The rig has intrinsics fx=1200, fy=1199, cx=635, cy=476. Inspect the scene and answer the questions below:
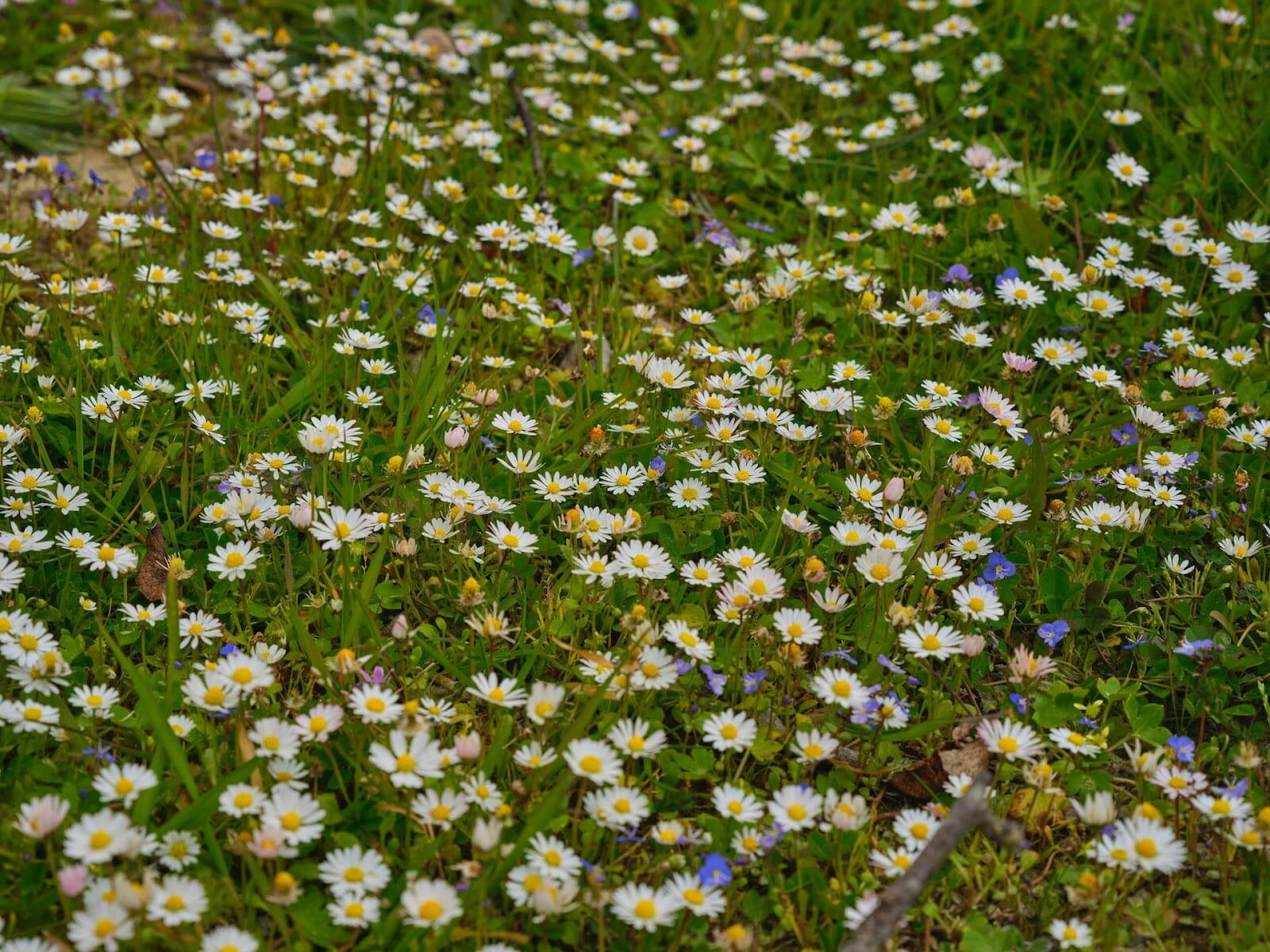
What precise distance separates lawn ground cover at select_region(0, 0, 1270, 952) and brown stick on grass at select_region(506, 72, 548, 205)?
0.02m

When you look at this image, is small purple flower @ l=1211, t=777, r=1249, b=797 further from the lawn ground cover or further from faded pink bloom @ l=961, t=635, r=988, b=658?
faded pink bloom @ l=961, t=635, r=988, b=658

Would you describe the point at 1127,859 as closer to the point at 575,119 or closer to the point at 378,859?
the point at 378,859

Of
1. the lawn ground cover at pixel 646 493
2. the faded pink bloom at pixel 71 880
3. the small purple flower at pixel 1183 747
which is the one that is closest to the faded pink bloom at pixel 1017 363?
the lawn ground cover at pixel 646 493

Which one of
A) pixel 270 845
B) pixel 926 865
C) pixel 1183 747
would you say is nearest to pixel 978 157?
pixel 1183 747

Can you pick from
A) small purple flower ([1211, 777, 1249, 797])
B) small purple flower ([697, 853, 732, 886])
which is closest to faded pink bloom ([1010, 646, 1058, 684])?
small purple flower ([1211, 777, 1249, 797])

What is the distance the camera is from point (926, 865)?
6.21ft

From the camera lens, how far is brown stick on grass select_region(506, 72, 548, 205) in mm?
4086

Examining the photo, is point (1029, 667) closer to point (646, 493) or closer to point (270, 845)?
point (646, 493)

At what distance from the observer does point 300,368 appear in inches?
131

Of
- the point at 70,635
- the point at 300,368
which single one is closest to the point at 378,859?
the point at 70,635

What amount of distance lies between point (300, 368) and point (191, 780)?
1.48 metres

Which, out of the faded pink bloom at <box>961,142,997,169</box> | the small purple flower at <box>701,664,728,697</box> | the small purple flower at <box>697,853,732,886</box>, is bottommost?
the small purple flower at <box>697,853,732,886</box>

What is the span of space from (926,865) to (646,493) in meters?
1.27

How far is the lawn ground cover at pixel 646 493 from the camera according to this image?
213 centimetres
